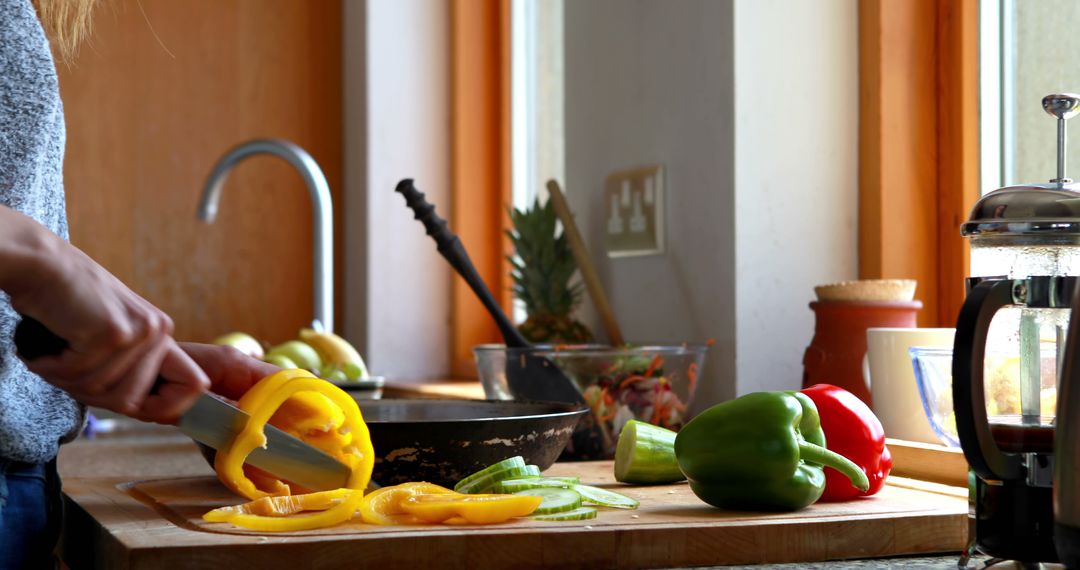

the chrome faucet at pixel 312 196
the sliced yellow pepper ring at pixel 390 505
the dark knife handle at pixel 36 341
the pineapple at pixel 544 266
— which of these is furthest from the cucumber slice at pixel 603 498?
the chrome faucet at pixel 312 196

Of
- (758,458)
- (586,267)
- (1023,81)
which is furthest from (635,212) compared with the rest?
(758,458)

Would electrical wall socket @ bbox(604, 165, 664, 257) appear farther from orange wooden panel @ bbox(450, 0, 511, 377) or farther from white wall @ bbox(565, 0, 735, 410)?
orange wooden panel @ bbox(450, 0, 511, 377)

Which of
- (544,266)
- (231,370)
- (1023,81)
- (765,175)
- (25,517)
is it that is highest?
(1023,81)

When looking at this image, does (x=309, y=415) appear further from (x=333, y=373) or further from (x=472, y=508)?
(x=333, y=373)

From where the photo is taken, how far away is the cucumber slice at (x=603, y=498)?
97 cm

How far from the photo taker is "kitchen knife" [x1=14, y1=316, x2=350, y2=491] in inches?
35.1

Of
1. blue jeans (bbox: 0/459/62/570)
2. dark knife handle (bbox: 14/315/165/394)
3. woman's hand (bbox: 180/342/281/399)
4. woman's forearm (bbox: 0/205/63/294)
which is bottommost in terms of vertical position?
blue jeans (bbox: 0/459/62/570)

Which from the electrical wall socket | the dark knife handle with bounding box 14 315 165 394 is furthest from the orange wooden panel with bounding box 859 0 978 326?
the dark knife handle with bounding box 14 315 165 394

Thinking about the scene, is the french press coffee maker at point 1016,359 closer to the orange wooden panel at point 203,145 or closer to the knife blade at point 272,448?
the knife blade at point 272,448

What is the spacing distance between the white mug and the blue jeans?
822mm

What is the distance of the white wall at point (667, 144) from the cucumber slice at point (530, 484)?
694mm

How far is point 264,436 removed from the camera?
0.93 m

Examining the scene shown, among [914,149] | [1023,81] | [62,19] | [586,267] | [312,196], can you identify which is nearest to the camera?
[62,19]

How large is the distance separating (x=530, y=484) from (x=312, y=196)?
1544 millimetres
